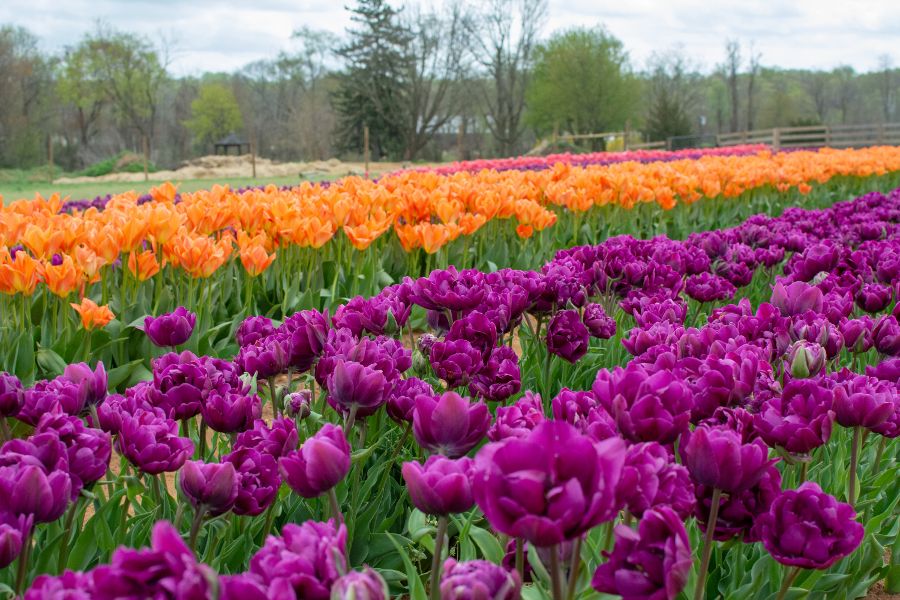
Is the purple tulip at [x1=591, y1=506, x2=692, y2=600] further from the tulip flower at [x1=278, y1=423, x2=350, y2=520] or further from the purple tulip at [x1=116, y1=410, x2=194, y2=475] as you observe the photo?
the purple tulip at [x1=116, y1=410, x2=194, y2=475]

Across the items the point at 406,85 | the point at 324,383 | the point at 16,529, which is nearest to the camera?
the point at 16,529

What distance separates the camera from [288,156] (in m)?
55.6

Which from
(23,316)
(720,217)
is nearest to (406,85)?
(720,217)

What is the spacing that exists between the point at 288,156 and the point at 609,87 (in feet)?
74.0

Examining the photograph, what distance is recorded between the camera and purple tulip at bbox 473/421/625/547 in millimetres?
739

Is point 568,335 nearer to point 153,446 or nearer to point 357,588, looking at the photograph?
point 153,446

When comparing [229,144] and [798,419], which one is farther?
[229,144]

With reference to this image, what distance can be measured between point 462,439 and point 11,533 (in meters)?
0.59

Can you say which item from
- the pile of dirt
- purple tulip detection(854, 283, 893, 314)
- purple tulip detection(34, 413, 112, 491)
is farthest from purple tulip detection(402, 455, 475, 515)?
the pile of dirt

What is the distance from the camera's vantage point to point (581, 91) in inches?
2121

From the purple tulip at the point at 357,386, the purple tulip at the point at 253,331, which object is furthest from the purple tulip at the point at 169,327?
the purple tulip at the point at 357,386

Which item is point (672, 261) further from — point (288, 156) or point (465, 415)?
point (288, 156)

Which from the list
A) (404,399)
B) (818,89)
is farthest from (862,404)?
(818,89)

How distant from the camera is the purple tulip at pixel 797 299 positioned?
230 cm
